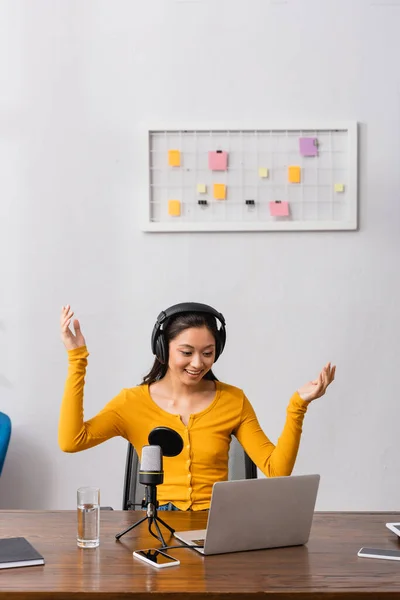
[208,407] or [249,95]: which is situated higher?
[249,95]

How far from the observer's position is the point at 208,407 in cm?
225

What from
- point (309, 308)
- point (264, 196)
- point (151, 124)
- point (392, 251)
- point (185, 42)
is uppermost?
point (185, 42)

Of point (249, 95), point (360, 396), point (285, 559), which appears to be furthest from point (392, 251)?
point (285, 559)

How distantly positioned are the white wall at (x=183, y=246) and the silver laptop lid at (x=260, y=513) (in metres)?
1.59

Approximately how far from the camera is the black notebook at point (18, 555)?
1490 millimetres

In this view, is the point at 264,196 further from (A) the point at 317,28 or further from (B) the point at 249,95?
(A) the point at 317,28

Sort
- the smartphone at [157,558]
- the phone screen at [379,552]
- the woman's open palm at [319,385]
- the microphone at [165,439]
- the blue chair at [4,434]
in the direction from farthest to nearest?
the blue chair at [4,434] → the woman's open palm at [319,385] → the microphone at [165,439] → the phone screen at [379,552] → the smartphone at [157,558]

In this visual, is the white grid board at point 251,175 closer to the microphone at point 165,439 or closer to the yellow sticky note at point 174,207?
the yellow sticky note at point 174,207

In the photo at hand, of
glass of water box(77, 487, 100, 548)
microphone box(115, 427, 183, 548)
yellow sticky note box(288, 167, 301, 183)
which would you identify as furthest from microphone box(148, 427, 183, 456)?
yellow sticky note box(288, 167, 301, 183)

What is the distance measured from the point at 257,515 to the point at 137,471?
74 centimetres

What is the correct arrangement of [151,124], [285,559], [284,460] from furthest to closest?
1. [151,124]
2. [284,460]
3. [285,559]

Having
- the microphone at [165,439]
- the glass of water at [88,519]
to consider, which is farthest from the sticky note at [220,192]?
the glass of water at [88,519]

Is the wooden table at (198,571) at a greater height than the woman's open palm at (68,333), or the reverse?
the woman's open palm at (68,333)

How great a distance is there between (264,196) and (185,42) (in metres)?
0.72
